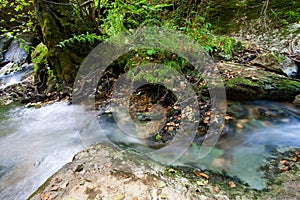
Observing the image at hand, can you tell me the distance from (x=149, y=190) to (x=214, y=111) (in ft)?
6.33

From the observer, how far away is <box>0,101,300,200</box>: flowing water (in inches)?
109

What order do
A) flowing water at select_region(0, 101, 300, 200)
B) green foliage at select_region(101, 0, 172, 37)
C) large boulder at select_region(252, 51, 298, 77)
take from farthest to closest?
large boulder at select_region(252, 51, 298, 77) → green foliage at select_region(101, 0, 172, 37) → flowing water at select_region(0, 101, 300, 200)

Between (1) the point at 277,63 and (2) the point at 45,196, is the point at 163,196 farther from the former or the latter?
(1) the point at 277,63

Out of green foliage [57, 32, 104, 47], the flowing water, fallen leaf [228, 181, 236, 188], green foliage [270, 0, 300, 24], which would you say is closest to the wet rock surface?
fallen leaf [228, 181, 236, 188]

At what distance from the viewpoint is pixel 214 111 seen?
3.68m

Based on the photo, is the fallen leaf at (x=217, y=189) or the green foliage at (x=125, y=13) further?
the green foliage at (x=125, y=13)

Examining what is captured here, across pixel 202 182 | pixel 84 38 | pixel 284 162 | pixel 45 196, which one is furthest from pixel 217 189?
pixel 84 38

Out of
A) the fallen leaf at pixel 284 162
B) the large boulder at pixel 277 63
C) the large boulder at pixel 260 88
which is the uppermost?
the large boulder at pixel 277 63

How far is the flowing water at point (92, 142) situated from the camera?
2.77 m

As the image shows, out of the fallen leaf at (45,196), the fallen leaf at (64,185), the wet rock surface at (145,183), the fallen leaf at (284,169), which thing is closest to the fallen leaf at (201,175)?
the wet rock surface at (145,183)

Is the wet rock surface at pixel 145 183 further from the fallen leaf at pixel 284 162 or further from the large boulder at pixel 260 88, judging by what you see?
the large boulder at pixel 260 88

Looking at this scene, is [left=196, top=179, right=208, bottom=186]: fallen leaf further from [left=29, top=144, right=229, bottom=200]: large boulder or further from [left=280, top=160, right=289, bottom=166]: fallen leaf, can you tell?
[left=280, top=160, right=289, bottom=166]: fallen leaf

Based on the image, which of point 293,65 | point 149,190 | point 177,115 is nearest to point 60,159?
point 149,190

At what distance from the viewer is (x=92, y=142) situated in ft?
11.8
